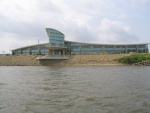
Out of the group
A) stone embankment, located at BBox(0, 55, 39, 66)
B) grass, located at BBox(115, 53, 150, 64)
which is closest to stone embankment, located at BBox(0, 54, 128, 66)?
stone embankment, located at BBox(0, 55, 39, 66)

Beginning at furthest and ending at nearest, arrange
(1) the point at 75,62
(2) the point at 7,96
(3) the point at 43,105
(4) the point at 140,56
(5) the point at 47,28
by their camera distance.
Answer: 1. (5) the point at 47,28
2. (1) the point at 75,62
3. (4) the point at 140,56
4. (2) the point at 7,96
5. (3) the point at 43,105

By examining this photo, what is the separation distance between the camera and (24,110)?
562 inches

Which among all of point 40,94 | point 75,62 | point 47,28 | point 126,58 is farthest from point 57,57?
point 40,94

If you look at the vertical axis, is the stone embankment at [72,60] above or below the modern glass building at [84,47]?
below

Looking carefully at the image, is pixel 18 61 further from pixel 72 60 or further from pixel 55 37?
pixel 72 60

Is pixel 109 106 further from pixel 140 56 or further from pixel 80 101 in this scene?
pixel 140 56

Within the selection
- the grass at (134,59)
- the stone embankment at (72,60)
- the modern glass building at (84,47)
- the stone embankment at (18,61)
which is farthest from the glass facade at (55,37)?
the grass at (134,59)

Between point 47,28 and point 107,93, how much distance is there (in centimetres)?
9737

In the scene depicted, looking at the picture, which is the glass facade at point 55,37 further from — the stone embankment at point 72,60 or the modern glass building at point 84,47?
the stone embankment at point 72,60

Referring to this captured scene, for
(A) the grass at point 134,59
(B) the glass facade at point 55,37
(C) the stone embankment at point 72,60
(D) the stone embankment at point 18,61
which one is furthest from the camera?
(B) the glass facade at point 55,37

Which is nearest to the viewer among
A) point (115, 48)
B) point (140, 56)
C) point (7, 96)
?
point (7, 96)

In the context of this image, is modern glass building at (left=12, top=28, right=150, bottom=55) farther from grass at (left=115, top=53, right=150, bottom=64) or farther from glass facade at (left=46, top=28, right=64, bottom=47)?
grass at (left=115, top=53, right=150, bottom=64)

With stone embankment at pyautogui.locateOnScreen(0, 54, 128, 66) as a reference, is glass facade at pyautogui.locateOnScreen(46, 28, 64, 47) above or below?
above

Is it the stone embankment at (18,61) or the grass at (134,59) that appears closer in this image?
the grass at (134,59)
